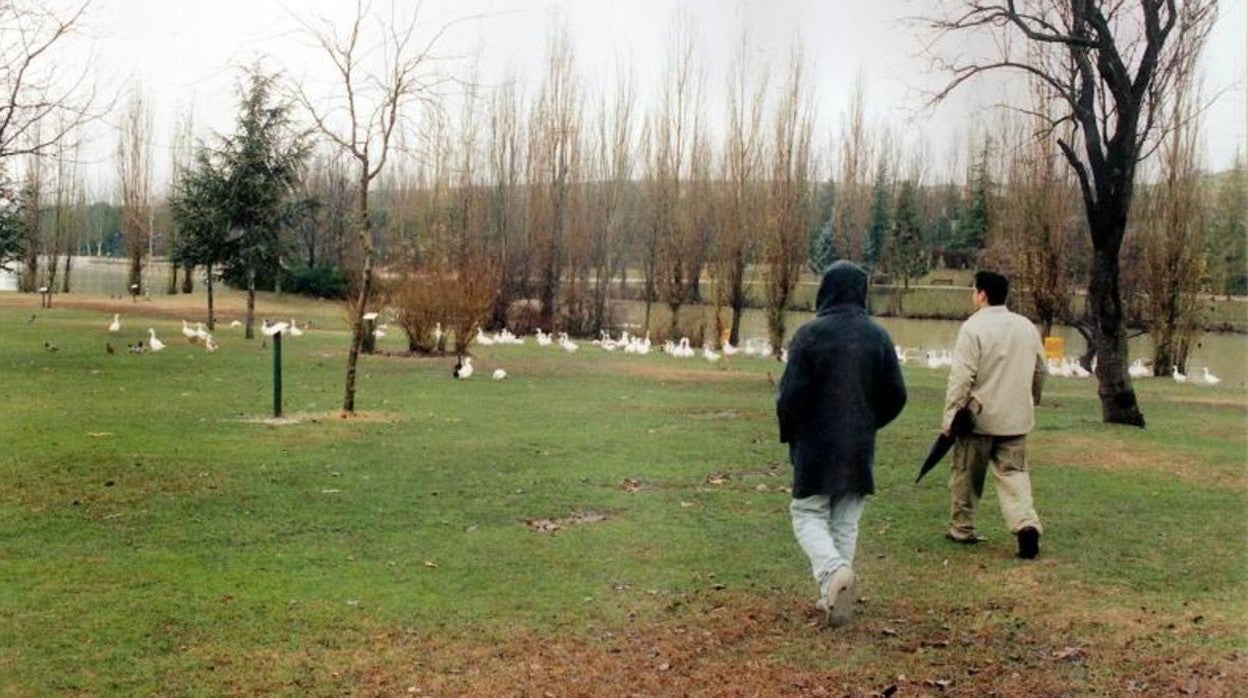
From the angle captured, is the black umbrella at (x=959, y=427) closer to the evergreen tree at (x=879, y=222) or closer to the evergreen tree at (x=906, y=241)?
the evergreen tree at (x=879, y=222)

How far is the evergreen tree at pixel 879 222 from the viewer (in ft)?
163

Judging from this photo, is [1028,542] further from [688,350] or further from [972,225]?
[972,225]

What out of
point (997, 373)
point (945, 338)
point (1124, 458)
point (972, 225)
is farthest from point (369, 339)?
point (972, 225)

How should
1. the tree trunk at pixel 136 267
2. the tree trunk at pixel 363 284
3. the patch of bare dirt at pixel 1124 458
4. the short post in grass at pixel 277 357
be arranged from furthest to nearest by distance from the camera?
the tree trunk at pixel 136 267, the tree trunk at pixel 363 284, the short post in grass at pixel 277 357, the patch of bare dirt at pixel 1124 458

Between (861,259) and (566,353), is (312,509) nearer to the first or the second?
(566,353)

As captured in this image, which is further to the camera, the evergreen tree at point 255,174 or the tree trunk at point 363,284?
the evergreen tree at point 255,174

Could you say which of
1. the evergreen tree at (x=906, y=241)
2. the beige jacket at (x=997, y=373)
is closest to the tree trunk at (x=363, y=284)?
the beige jacket at (x=997, y=373)

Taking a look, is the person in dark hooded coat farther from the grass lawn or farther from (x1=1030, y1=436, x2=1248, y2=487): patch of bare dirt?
(x1=1030, y1=436, x2=1248, y2=487): patch of bare dirt

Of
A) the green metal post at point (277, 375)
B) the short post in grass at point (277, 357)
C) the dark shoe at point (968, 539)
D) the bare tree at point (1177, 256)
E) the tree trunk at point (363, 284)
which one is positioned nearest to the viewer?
the dark shoe at point (968, 539)

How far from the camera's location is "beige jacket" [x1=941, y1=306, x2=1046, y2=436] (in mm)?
7699

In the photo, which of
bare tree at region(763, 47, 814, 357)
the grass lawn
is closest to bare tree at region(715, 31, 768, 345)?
bare tree at region(763, 47, 814, 357)

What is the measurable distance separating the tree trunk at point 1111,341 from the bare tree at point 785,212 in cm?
1790

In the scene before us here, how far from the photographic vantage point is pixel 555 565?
740 centimetres

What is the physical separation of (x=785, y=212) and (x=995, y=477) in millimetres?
28522
